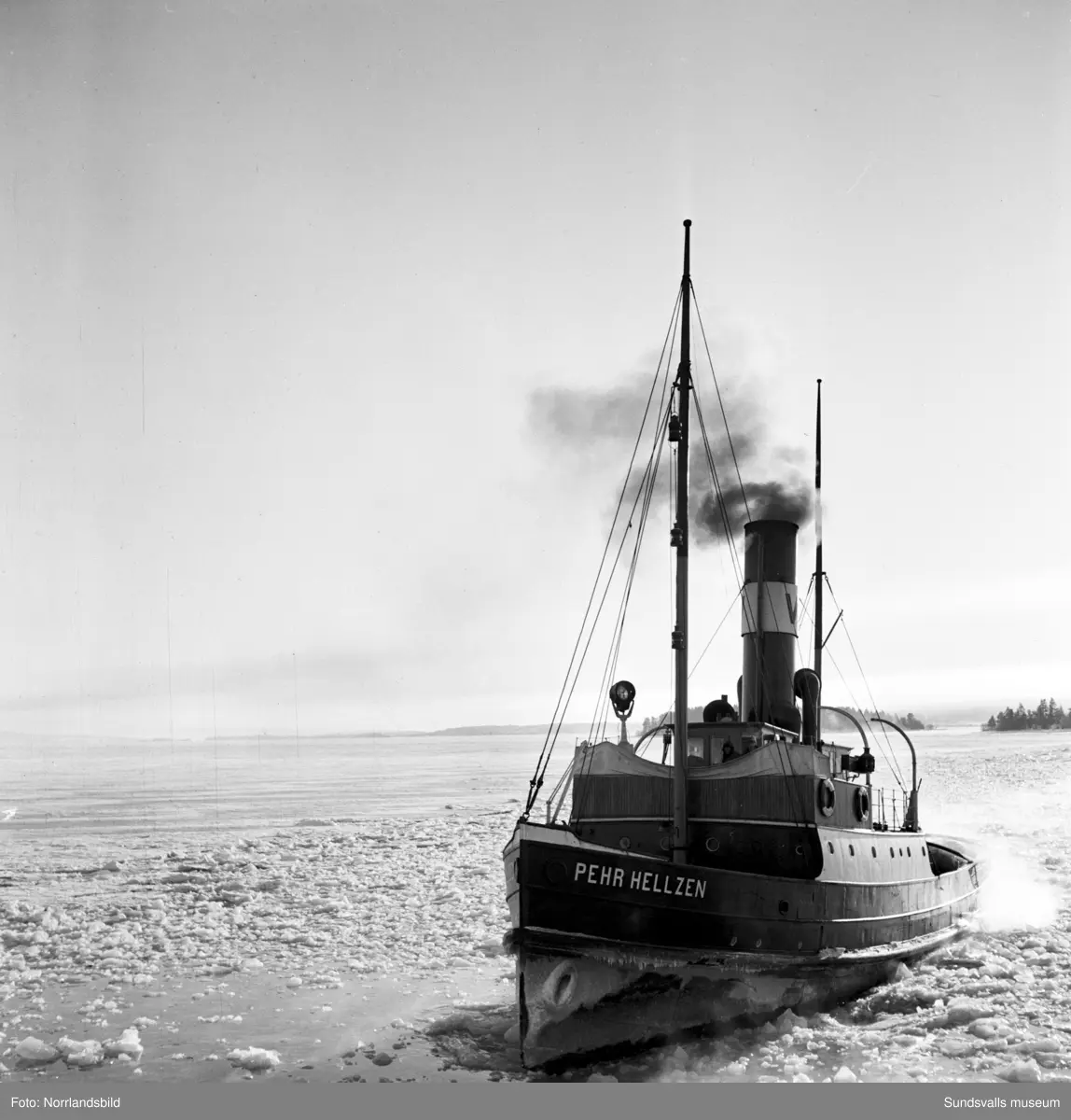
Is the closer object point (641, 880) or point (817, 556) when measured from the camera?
point (641, 880)

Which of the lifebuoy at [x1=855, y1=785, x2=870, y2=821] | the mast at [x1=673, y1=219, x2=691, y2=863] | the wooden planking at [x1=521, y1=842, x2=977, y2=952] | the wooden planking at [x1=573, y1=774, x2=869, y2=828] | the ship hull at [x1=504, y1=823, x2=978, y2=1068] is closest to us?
the ship hull at [x1=504, y1=823, x2=978, y2=1068]

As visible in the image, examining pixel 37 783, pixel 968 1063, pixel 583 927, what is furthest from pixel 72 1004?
pixel 37 783

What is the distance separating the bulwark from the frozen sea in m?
1.80

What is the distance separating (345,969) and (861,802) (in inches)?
338

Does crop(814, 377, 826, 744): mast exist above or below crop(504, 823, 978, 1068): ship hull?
above

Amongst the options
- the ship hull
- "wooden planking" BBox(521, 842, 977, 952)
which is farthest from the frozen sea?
"wooden planking" BBox(521, 842, 977, 952)

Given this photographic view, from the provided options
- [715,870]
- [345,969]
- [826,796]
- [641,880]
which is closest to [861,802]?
[826,796]

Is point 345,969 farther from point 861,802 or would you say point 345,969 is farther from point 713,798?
point 861,802

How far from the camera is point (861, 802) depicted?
17.3m

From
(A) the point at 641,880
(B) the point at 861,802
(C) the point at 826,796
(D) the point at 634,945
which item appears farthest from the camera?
(B) the point at 861,802

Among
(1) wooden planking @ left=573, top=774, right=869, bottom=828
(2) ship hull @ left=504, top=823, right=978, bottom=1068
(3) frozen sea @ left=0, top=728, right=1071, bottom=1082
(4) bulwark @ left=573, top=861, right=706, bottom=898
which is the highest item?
(1) wooden planking @ left=573, top=774, right=869, bottom=828

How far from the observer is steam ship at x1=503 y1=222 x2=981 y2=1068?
41.8 ft

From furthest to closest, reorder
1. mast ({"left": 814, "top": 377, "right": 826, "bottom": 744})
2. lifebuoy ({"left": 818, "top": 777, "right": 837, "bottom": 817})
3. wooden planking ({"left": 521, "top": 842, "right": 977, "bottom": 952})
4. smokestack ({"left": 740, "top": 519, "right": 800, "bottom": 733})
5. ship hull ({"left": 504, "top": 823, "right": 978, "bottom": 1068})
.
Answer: mast ({"left": 814, "top": 377, "right": 826, "bottom": 744})
smokestack ({"left": 740, "top": 519, "right": 800, "bottom": 733})
lifebuoy ({"left": 818, "top": 777, "right": 837, "bottom": 817})
wooden planking ({"left": 521, "top": 842, "right": 977, "bottom": 952})
ship hull ({"left": 504, "top": 823, "right": 978, "bottom": 1068})

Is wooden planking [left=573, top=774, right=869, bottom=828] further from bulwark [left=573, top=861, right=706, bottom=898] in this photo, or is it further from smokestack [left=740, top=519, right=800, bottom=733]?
bulwark [left=573, top=861, right=706, bottom=898]
